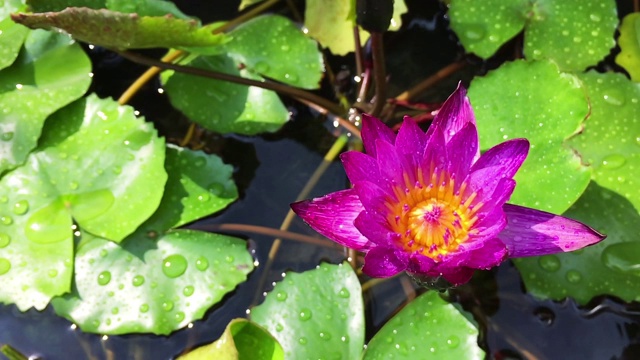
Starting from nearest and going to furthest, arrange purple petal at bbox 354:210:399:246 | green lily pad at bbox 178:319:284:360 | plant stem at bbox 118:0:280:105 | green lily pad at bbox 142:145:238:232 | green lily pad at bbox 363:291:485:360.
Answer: purple petal at bbox 354:210:399:246 < green lily pad at bbox 178:319:284:360 < green lily pad at bbox 363:291:485:360 < green lily pad at bbox 142:145:238:232 < plant stem at bbox 118:0:280:105

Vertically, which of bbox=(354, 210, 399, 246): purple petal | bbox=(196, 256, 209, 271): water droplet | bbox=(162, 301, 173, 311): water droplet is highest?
bbox=(354, 210, 399, 246): purple petal

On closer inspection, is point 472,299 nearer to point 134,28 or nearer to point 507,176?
point 507,176

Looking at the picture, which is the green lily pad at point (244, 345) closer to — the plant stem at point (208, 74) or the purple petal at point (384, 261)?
the purple petal at point (384, 261)

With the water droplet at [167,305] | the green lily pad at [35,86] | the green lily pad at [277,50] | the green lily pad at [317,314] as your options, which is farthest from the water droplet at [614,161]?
the green lily pad at [35,86]

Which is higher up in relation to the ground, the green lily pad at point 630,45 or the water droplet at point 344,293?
the green lily pad at point 630,45

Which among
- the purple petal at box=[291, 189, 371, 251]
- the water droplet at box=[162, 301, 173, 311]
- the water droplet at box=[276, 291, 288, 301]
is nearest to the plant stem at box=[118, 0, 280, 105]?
the water droplet at box=[162, 301, 173, 311]

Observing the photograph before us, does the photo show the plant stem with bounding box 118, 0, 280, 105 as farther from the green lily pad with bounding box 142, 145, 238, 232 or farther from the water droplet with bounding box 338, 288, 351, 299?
the water droplet with bounding box 338, 288, 351, 299

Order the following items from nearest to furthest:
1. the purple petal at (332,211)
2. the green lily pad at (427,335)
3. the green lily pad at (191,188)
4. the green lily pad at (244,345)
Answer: the purple petal at (332,211) → the green lily pad at (244,345) → the green lily pad at (427,335) → the green lily pad at (191,188)

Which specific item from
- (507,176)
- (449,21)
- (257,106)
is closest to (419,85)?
(449,21)
